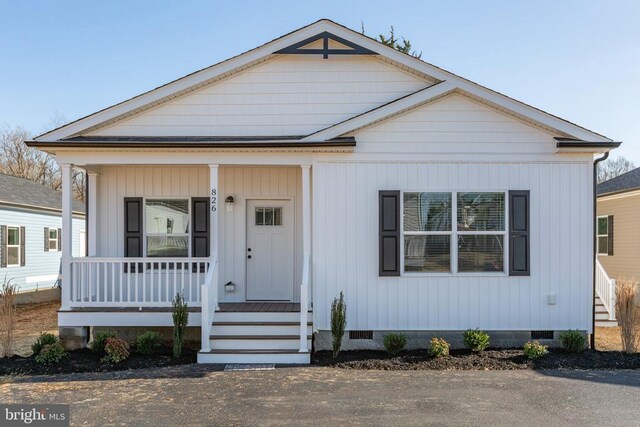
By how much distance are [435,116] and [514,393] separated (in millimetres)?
4441

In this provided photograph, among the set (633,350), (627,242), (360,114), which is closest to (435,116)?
(360,114)

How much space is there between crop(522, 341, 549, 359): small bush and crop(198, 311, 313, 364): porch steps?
11.1 ft

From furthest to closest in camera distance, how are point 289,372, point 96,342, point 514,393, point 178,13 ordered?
point 178,13 < point 96,342 < point 289,372 < point 514,393

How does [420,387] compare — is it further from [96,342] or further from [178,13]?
[178,13]

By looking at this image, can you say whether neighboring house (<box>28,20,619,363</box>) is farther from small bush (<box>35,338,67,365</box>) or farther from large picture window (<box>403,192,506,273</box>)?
small bush (<box>35,338,67,365</box>)

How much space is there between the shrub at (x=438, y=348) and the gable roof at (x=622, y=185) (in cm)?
925

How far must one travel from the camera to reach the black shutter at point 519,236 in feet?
25.1

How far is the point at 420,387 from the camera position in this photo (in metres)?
5.97

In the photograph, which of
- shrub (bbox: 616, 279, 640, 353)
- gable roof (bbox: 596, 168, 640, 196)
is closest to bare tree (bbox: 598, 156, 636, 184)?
gable roof (bbox: 596, 168, 640, 196)

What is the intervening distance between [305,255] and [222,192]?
2.46 meters

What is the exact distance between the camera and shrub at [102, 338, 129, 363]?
6.97 metres

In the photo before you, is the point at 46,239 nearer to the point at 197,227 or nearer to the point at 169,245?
the point at 169,245

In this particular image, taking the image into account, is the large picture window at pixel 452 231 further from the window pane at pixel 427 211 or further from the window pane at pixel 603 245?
the window pane at pixel 603 245

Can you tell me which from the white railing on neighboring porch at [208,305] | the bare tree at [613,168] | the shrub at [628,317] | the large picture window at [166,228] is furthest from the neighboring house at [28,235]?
the bare tree at [613,168]
